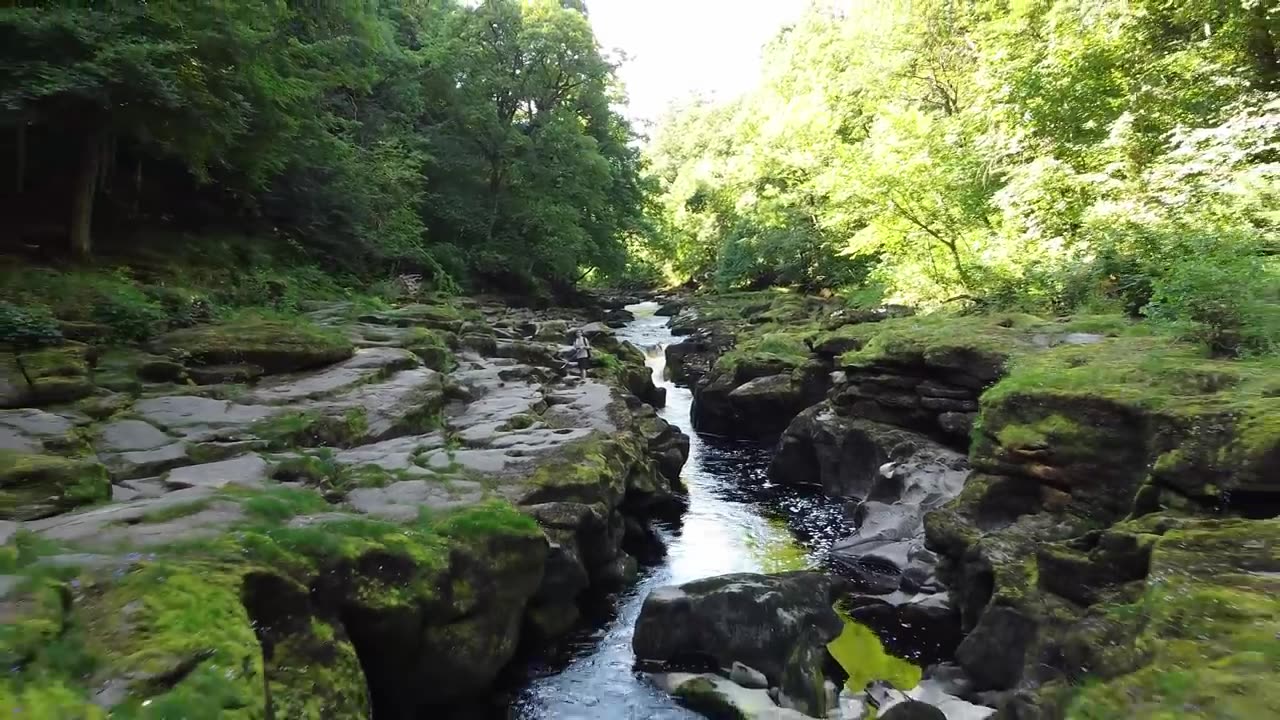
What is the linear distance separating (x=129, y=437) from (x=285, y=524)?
7.84 ft

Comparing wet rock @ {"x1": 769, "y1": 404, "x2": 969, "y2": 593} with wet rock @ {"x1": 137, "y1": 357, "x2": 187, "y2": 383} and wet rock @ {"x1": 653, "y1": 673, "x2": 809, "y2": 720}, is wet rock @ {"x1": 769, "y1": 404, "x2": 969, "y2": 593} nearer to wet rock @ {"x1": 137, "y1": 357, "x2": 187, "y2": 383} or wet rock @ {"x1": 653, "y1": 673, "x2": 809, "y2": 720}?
wet rock @ {"x1": 653, "y1": 673, "x2": 809, "y2": 720}

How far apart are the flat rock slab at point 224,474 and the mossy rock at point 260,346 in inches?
119

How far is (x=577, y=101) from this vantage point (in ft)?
94.6

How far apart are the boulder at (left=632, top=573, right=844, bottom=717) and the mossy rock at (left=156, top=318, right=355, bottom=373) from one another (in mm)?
5600

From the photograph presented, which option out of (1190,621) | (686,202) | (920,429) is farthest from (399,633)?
(686,202)

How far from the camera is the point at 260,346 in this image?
9.06 m

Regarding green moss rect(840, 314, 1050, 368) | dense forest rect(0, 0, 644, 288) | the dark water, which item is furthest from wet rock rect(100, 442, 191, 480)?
green moss rect(840, 314, 1050, 368)

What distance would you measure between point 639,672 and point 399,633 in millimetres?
2724

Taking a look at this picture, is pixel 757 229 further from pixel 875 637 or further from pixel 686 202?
pixel 875 637

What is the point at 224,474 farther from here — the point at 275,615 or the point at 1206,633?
the point at 1206,633

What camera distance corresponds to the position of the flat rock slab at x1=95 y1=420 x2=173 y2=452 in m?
6.04

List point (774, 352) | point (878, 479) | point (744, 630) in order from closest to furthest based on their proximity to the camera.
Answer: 1. point (744, 630)
2. point (878, 479)
3. point (774, 352)

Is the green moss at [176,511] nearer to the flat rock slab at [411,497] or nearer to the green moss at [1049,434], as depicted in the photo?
the flat rock slab at [411,497]

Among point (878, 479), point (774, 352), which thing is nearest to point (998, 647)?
point (878, 479)
